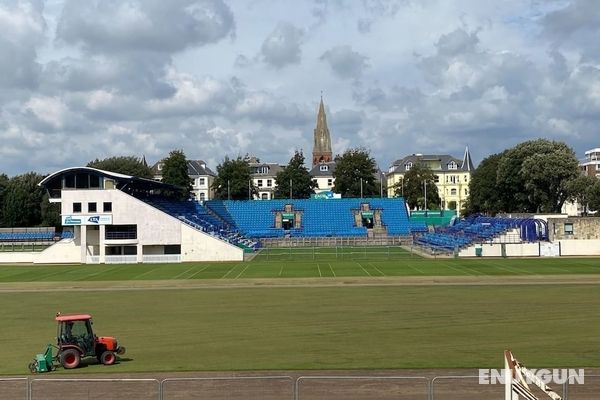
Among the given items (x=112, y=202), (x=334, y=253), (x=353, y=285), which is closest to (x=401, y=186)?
(x=334, y=253)

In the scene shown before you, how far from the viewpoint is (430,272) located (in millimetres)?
65000

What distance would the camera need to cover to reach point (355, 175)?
542 feet

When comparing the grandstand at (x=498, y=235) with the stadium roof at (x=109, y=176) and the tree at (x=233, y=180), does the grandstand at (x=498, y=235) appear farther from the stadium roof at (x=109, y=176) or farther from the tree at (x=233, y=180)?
the tree at (x=233, y=180)

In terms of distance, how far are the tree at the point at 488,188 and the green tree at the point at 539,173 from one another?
260 inches

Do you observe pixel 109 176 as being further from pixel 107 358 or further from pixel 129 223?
pixel 107 358

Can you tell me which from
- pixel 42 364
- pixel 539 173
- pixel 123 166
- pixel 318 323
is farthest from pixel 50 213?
pixel 42 364

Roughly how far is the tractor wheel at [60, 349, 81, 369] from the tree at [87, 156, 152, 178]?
5503 inches

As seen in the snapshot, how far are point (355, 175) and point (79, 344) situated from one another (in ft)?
464

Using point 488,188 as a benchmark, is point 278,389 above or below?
below

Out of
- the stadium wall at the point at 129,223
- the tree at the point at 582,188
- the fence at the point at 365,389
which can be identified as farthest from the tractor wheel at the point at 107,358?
the tree at the point at 582,188

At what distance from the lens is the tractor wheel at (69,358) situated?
25188mm

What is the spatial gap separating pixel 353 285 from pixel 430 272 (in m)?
13.4

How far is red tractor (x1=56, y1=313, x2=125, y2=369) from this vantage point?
25.3 meters

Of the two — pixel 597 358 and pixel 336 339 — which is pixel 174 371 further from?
pixel 597 358
